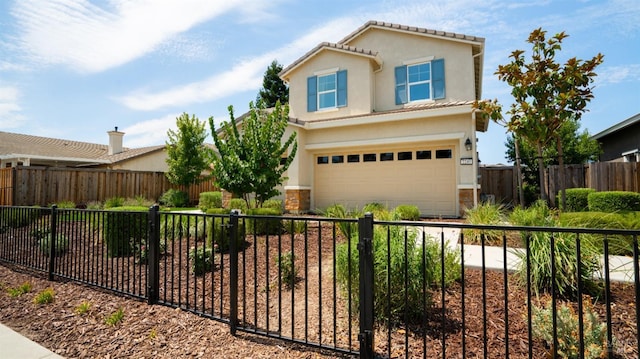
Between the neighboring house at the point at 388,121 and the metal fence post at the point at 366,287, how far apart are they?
27.7ft

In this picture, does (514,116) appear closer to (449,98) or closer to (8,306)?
(449,98)

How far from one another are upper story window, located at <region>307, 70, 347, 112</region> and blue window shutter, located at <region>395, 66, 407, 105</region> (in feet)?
6.82

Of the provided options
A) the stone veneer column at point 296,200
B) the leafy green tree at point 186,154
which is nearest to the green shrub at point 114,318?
the stone veneer column at point 296,200

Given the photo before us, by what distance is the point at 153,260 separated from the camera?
161 inches

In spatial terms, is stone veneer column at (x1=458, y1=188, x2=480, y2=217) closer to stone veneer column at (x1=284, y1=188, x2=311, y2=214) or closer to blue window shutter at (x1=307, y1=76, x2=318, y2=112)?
stone veneer column at (x1=284, y1=188, x2=311, y2=214)

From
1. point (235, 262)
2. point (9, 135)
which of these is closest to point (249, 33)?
point (235, 262)

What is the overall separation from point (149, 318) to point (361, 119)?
358 inches

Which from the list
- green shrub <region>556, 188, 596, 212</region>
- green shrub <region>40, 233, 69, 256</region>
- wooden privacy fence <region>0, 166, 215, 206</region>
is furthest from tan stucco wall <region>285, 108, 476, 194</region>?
wooden privacy fence <region>0, 166, 215, 206</region>

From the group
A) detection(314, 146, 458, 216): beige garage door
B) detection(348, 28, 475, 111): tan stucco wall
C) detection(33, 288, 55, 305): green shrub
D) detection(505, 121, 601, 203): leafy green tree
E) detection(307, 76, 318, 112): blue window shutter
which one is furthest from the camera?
detection(505, 121, 601, 203): leafy green tree

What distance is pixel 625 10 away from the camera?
7516 millimetres

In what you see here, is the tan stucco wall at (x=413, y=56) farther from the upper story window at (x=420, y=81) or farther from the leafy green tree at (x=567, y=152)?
the leafy green tree at (x=567, y=152)

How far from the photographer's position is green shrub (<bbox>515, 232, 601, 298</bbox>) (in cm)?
349

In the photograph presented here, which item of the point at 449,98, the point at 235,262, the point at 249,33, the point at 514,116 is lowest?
the point at 235,262

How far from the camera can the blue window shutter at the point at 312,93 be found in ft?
43.7
